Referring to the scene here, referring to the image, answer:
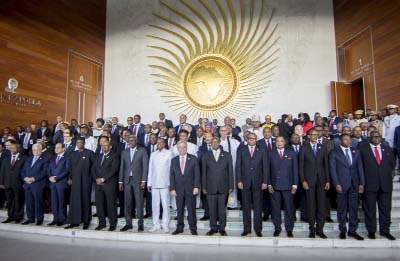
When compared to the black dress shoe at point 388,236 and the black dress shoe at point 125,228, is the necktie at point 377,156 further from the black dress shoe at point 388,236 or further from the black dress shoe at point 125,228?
the black dress shoe at point 125,228

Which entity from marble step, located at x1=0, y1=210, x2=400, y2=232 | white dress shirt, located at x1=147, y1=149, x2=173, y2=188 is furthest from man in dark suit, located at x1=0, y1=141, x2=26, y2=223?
white dress shirt, located at x1=147, y1=149, x2=173, y2=188

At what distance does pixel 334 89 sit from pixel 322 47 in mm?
1372

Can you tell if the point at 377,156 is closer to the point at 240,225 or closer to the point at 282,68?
the point at 240,225

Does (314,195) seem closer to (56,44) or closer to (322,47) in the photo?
(322,47)

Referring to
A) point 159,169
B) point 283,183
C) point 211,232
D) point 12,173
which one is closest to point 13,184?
point 12,173

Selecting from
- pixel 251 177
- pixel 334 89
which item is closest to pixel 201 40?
pixel 334 89

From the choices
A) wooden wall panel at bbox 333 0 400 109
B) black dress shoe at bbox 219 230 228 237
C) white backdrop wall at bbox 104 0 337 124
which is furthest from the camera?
white backdrop wall at bbox 104 0 337 124

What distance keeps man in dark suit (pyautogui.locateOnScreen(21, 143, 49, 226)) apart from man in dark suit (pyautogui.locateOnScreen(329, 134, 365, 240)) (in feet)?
14.6

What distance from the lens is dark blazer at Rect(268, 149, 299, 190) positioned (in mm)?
4293

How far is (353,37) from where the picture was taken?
886 centimetres

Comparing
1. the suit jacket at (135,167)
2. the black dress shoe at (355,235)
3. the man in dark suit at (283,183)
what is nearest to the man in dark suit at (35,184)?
the suit jacket at (135,167)

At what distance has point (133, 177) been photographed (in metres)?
4.71

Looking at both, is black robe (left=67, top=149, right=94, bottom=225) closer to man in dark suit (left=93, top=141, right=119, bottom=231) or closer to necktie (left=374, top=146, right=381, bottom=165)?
man in dark suit (left=93, top=141, right=119, bottom=231)

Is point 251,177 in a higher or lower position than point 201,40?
lower
